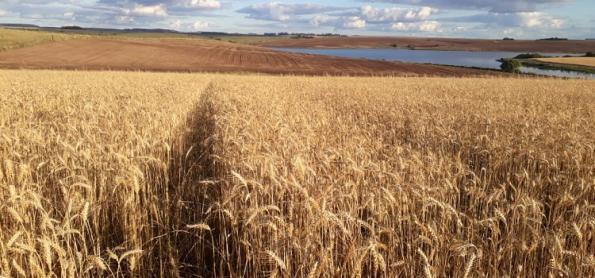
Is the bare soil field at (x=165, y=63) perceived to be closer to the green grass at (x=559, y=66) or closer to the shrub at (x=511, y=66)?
the shrub at (x=511, y=66)

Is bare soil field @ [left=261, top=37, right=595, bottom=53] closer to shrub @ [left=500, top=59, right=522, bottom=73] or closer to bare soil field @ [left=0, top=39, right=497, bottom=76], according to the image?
shrub @ [left=500, top=59, right=522, bottom=73]

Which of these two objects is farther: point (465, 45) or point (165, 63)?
point (465, 45)

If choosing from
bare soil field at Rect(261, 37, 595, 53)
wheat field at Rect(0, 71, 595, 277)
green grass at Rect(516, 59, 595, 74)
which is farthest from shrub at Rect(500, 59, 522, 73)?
bare soil field at Rect(261, 37, 595, 53)

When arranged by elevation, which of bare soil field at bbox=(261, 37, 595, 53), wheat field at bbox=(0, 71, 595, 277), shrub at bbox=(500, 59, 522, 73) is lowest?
wheat field at bbox=(0, 71, 595, 277)

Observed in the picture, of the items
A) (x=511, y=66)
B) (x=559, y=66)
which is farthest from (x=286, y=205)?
(x=559, y=66)

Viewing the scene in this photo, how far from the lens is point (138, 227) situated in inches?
140

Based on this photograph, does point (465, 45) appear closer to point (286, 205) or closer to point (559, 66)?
point (559, 66)

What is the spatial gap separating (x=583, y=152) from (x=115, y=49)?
6211 cm

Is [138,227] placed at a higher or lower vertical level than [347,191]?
lower

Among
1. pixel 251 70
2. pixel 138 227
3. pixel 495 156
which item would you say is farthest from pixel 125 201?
pixel 251 70

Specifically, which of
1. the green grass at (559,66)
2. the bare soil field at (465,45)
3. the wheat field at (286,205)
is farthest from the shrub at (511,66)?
the bare soil field at (465,45)

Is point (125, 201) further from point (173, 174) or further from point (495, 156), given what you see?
point (495, 156)

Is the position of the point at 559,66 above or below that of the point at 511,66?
above

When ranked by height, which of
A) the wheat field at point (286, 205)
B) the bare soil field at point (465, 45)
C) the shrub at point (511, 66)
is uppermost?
the bare soil field at point (465, 45)
